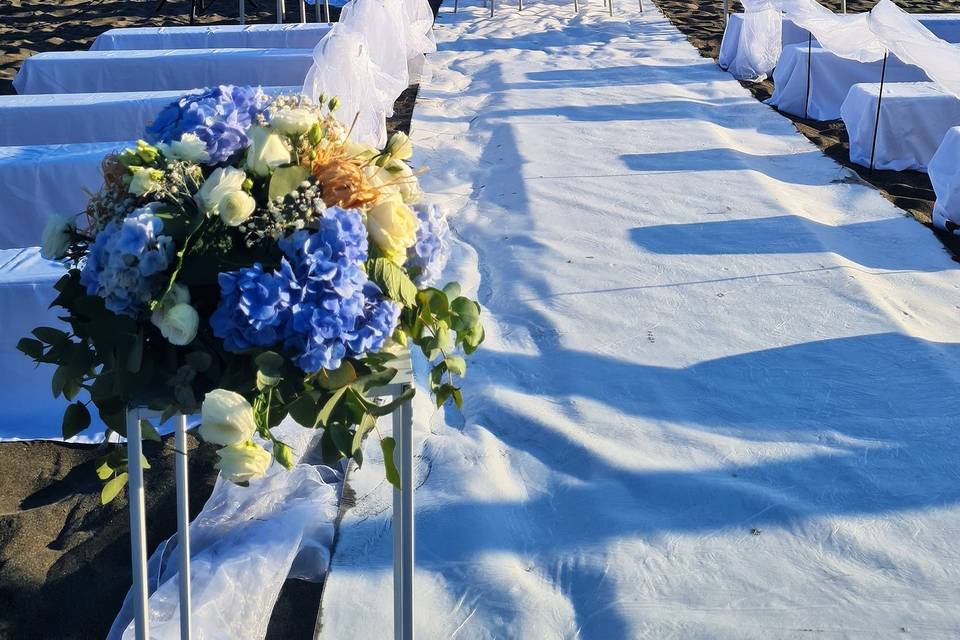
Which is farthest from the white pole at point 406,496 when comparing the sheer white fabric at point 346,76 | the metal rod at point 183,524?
the sheer white fabric at point 346,76

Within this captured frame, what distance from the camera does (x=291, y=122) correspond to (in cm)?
149

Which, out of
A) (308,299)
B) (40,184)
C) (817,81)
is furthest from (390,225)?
(817,81)

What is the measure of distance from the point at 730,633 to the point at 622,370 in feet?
4.54

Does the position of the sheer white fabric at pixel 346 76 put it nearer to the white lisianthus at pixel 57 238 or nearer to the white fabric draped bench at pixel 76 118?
the white fabric draped bench at pixel 76 118

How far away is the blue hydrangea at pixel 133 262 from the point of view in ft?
4.51

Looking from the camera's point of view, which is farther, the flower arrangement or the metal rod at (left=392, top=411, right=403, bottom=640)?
the metal rod at (left=392, top=411, right=403, bottom=640)

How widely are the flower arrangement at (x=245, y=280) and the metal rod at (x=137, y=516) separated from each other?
0.09 ft

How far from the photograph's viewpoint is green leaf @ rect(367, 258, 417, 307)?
4.93ft

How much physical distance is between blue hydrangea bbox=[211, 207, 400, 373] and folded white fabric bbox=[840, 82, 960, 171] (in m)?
5.36

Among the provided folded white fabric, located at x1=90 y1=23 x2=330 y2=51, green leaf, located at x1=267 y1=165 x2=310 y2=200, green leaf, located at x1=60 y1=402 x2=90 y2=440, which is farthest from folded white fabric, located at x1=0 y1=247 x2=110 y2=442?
folded white fabric, located at x1=90 y1=23 x2=330 y2=51

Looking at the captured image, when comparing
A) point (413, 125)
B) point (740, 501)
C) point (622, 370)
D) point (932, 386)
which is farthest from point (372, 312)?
point (413, 125)

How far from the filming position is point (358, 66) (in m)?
5.09

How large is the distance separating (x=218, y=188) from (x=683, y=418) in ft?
7.08

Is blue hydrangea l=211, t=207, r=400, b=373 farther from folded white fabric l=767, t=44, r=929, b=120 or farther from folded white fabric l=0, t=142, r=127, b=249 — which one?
folded white fabric l=767, t=44, r=929, b=120
